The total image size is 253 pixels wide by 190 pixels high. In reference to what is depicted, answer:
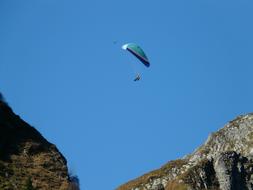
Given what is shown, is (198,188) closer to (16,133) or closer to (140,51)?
(140,51)

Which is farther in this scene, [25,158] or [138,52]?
[138,52]

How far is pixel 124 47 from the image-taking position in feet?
420

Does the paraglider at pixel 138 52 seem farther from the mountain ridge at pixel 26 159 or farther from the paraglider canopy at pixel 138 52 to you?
the mountain ridge at pixel 26 159

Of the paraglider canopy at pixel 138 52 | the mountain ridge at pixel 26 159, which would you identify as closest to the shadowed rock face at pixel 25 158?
the mountain ridge at pixel 26 159

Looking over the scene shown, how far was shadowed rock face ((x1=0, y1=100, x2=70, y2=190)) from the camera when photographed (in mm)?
85438

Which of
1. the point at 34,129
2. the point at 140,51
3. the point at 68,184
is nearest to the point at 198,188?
the point at 140,51

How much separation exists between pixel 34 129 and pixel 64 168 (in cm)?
1263

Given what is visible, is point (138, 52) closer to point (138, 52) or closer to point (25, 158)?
point (138, 52)

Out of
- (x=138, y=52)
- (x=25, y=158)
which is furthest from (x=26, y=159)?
(x=138, y=52)

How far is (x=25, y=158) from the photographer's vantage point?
305 feet

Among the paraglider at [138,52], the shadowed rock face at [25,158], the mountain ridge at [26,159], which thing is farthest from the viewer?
the paraglider at [138,52]

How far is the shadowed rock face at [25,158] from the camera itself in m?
85.4

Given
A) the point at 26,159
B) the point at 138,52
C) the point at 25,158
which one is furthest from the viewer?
the point at 138,52

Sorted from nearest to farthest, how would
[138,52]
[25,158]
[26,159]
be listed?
[26,159] < [25,158] < [138,52]
